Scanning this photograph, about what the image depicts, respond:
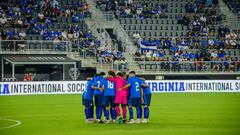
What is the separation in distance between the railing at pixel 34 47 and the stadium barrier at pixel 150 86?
15.1 ft

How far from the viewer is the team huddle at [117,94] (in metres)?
25.9

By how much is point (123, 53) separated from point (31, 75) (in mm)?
8587

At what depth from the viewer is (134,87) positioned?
25875 mm

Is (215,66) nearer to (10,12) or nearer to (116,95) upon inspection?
(10,12)

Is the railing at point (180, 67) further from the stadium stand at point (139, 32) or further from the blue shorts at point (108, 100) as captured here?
the blue shorts at point (108, 100)

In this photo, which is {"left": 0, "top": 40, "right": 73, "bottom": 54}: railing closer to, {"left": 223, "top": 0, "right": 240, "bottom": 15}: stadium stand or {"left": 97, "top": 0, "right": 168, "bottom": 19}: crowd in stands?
{"left": 97, "top": 0, "right": 168, "bottom": 19}: crowd in stands

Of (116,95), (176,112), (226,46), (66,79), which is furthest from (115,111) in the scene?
(226,46)

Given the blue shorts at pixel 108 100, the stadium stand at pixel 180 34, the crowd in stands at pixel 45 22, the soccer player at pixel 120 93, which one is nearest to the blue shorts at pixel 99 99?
the blue shorts at pixel 108 100

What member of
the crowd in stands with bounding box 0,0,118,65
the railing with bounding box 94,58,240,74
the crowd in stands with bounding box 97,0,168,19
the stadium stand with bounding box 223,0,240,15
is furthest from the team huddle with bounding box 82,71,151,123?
the stadium stand with bounding box 223,0,240,15

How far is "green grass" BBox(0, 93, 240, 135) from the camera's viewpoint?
78.1ft

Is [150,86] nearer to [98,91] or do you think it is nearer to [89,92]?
[89,92]

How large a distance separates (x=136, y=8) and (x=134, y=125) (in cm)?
4005

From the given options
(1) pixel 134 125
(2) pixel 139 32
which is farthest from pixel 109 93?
(2) pixel 139 32

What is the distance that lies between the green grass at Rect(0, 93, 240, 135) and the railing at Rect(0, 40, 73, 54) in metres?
7.97
